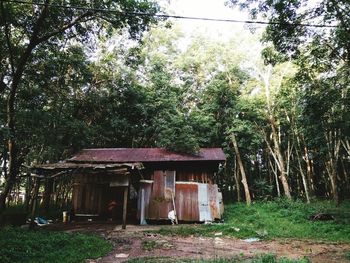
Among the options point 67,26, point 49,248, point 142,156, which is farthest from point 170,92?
point 49,248

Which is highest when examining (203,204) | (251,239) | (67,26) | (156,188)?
(67,26)

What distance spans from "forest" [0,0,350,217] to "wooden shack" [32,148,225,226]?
1355 mm

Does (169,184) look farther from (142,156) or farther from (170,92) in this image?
(170,92)

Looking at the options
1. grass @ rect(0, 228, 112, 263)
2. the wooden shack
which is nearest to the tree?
grass @ rect(0, 228, 112, 263)

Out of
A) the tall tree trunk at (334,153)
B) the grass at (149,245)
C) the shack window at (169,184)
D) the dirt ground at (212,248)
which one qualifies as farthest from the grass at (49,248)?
the tall tree trunk at (334,153)

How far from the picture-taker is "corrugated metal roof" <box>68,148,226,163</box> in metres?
16.2

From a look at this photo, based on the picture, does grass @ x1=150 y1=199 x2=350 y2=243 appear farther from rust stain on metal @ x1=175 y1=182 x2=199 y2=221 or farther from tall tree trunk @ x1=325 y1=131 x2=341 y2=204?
tall tree trunk @ x1=325 y1=131 x2=341 y2=204

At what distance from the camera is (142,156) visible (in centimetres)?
1709

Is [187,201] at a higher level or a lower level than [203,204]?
higher

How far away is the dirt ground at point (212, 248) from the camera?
311 inches

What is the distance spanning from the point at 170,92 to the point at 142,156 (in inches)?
312

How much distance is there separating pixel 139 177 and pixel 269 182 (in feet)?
57.7

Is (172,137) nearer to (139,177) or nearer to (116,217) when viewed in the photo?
(139,177)

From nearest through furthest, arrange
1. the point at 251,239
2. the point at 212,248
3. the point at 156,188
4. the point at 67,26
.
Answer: the point at 212,248, the point at 251,239, the point at 67,26, the point at 156,188
